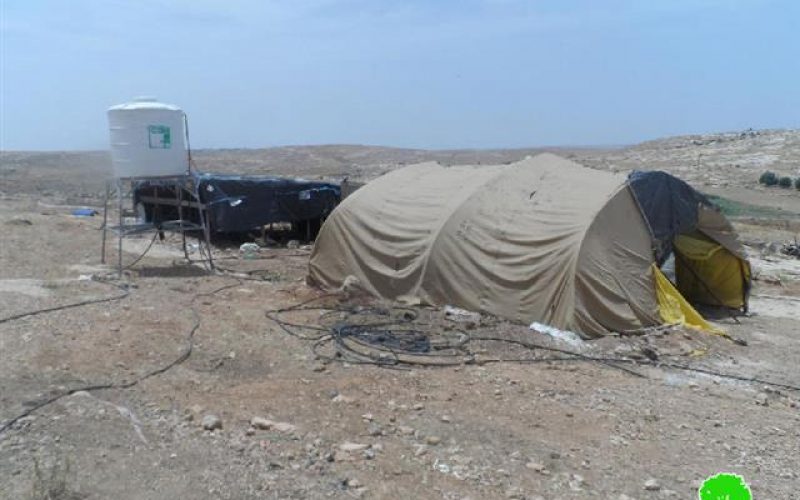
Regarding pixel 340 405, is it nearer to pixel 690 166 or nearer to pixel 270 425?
pixel 270 425

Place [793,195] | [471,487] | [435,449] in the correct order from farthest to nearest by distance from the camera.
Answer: [793,195], [435,449], [471,487]

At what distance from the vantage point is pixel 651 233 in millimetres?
10961

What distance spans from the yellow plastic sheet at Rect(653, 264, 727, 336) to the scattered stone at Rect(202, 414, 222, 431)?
670 cm

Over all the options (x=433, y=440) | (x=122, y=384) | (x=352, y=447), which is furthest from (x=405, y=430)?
(x=122, y=384)

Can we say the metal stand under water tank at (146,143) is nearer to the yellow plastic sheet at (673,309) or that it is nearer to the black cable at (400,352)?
the black cable at (400,352)

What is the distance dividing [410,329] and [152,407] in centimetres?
400

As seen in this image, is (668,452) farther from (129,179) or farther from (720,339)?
(129,179)

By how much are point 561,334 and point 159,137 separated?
729cm

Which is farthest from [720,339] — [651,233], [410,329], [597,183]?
[410,329]

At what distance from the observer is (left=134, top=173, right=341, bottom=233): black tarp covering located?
687 inches

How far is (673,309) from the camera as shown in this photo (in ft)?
34.4

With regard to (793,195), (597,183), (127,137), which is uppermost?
(127,137)

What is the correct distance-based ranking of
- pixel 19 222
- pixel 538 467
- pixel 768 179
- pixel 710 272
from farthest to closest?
pixel 768 179 → pixel 19 222 → pixel 710 272 → pixel 538 467

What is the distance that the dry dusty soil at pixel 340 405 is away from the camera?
5.28 meters
